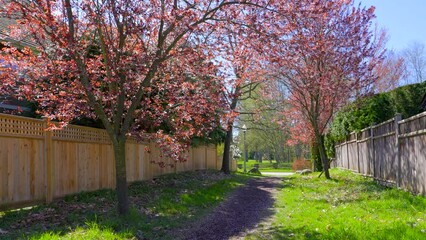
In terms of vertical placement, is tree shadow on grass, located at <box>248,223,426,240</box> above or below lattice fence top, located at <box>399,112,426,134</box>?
below

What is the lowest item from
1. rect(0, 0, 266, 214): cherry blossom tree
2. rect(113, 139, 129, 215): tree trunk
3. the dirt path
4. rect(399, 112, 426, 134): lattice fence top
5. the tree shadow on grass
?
the dirt path

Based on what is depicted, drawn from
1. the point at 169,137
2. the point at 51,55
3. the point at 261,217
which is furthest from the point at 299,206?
the point at 51,55

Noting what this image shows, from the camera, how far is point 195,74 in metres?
9.05

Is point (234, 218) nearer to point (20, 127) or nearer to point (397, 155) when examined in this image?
point (397, 155)

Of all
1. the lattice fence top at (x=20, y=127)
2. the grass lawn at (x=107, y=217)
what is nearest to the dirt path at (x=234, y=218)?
the grass lawn at (x=107, y=217)

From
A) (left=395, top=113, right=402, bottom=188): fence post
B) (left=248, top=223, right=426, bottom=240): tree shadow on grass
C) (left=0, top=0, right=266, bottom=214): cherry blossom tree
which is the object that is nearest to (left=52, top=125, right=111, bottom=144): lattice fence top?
(left=0, top=0, right=266, bottom=214): cherry blossom tree

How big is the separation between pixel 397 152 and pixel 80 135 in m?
7.77

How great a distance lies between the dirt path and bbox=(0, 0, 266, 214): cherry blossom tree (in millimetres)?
1656

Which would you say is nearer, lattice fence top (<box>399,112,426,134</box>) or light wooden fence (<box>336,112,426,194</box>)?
lattice fence top (<box>399,112,426,134</box>)

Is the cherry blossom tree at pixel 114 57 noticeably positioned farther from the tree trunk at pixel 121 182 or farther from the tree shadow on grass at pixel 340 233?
the tree shadow on grass at pixel 340 233

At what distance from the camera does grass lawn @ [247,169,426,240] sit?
5.94 meters

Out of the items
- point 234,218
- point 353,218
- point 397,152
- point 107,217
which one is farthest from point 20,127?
point 397,152

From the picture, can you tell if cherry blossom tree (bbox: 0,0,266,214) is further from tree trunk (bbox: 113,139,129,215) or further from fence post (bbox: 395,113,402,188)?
fence post (bbox: 395,113,402,188)

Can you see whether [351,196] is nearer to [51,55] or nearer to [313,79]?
[313,79]
